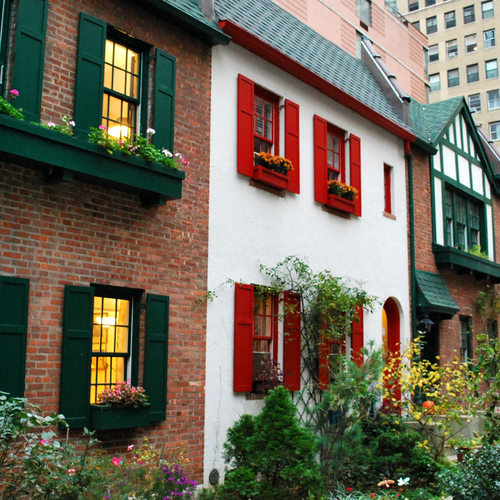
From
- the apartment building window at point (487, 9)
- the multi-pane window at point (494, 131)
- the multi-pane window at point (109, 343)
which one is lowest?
the multi-pane window at point (109, 343)

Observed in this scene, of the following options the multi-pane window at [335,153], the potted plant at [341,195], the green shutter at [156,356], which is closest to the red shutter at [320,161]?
the potted plant at [341,195]

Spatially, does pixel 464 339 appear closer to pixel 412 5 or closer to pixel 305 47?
pixel 305 47

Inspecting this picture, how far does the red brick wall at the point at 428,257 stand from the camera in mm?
16188

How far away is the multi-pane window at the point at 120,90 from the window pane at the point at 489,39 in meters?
47.1

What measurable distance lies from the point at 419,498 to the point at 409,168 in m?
9.05

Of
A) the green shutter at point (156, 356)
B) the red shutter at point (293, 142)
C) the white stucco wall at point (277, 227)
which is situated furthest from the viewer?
the red shutter at point (293, 142)

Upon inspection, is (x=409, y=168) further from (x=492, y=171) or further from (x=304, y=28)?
(x=492, y=171)

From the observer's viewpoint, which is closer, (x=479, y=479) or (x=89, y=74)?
(x=479, y=479)

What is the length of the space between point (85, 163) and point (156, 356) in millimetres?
2739

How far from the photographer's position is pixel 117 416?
8.02 meters

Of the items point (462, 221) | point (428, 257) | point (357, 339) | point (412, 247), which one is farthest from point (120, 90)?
point (462, 221)

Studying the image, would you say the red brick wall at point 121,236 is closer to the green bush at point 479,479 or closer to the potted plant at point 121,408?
the potted plant at point 121,408

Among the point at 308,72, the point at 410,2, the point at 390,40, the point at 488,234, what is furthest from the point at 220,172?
the point at 410,2

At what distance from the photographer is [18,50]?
7551 mm
